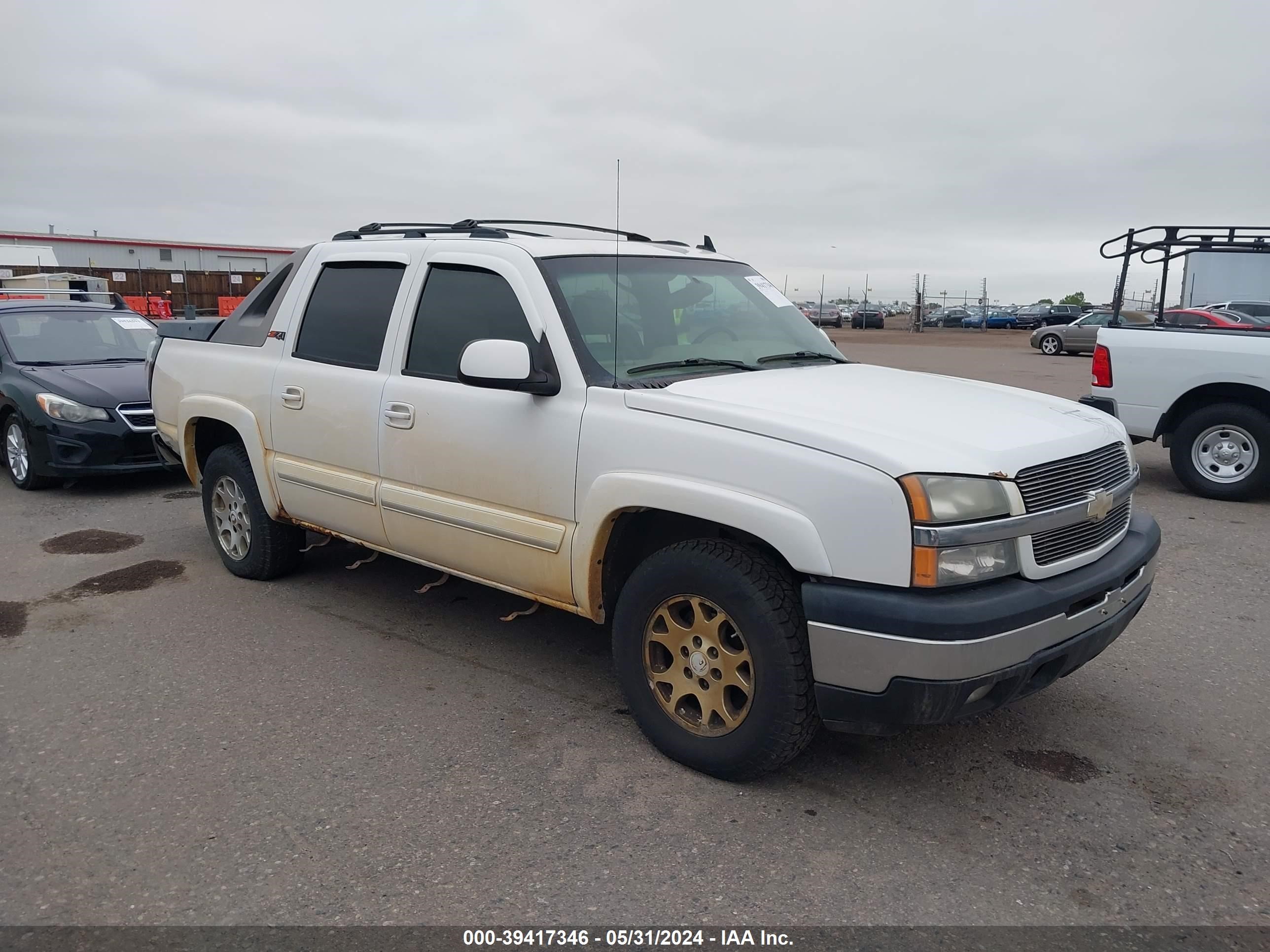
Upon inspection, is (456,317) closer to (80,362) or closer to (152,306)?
(80,362)

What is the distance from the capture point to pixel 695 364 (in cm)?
395

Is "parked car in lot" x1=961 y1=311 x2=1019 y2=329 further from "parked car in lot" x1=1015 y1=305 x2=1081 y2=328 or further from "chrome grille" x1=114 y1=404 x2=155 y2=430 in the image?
"chrome grille" x1=114 y1=404 x2=155 y2=430

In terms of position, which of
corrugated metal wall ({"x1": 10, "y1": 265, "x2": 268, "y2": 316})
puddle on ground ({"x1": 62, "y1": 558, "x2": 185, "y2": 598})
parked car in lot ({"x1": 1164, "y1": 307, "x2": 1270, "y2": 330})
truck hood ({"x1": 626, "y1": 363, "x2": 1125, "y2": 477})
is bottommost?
puddle on ground ({"x1": 62, "y1": 558, "x2": 185, "y2": 598})

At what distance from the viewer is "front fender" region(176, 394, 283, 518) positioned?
201 inches

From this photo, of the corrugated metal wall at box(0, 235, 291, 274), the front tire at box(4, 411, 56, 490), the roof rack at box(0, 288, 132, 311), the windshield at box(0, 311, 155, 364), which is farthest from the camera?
the corrugated metal wall at box(0, 235, 291, 274)

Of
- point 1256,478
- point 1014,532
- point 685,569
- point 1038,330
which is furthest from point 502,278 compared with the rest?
point 1038,330

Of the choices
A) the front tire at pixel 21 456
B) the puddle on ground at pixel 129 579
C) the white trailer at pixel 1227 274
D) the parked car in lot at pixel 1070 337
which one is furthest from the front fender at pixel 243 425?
the parked car in lot at pixel 1070 337

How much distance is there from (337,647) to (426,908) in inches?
84.1

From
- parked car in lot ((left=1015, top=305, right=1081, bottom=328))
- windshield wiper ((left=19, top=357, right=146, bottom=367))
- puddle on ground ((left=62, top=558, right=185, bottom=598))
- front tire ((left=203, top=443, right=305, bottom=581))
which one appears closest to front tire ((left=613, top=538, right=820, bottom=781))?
front tire ((left=203, top=443, right=305, bottom=581))

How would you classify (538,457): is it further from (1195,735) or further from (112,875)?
(1195,735)

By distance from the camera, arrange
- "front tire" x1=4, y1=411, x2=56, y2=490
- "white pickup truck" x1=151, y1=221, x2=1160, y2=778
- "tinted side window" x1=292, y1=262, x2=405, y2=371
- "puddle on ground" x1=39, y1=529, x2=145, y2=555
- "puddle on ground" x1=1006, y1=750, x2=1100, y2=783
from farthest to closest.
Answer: "front tire" x1=4, y1=411, x2=56, y2=490 < "puddle on ground" x1=39, y1=529, x2=145, y2=555 < "tinted side window" x1=292, y1=262, x2=405, y2=371 < "puddle on ground" x1=1006, y1=750, x2=1100, y2=783 < "white pickup truck" x1=151, y1=221, x2=1160, y2=778

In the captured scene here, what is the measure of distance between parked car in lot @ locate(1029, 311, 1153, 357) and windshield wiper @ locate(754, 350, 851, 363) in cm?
2765

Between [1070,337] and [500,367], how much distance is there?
98.6ft

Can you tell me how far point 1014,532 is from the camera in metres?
2.95
